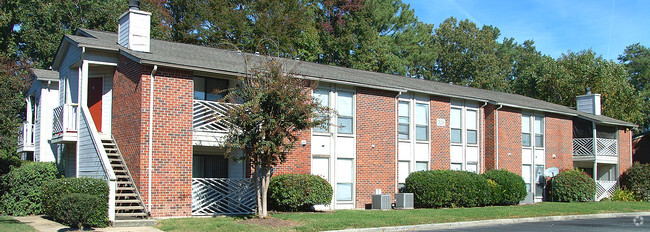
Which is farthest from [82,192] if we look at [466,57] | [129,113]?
[466,57]

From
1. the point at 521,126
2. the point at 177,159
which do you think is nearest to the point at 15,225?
the point at 177,159

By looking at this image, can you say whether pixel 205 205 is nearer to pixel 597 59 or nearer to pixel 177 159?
pixel 177 159

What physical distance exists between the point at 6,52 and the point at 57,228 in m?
25.8

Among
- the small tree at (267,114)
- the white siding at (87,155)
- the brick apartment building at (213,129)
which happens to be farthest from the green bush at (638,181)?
the white siding at (87,155)

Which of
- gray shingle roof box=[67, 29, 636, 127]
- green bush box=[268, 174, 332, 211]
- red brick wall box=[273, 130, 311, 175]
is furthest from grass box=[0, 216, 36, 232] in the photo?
red brick wall box=[273, 130, 311, 175]

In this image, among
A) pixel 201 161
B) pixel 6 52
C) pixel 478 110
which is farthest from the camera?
pixel 6 52

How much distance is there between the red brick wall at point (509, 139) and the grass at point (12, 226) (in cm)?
2086

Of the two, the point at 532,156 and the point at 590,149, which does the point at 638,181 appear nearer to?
the point at 590,149

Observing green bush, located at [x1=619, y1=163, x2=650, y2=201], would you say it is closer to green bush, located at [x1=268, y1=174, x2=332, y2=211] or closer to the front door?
green bush, located at [x1=268, y1=174, x2=332, y2=211]

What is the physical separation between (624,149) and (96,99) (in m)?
30.3

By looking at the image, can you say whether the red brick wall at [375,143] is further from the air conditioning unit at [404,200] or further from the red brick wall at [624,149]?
the red brick wall at [624,149]

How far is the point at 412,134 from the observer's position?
2570cm

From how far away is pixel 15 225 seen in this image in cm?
1549

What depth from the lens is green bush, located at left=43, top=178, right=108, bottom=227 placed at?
15.0 m
